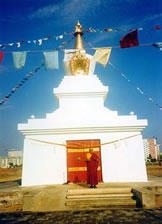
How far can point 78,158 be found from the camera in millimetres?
9609

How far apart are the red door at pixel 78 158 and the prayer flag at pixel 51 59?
4.08 m

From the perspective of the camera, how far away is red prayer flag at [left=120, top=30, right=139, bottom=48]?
8969 millimetres

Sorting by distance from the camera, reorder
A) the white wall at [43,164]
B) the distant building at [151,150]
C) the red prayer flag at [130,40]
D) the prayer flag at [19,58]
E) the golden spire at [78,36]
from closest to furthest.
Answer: the red prayer flag at [130,40]
the white wall at [43,164]
the prayer flag at [19,58]
the golden spire at [78,36]
the distant building at [151,150]

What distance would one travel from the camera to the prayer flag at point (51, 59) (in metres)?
10.1

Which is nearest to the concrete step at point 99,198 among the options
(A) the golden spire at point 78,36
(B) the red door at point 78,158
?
(B) the red door at point 78,158

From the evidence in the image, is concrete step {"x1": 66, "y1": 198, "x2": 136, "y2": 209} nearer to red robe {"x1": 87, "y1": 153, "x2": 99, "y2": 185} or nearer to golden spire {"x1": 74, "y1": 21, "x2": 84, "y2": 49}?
red robe {"x1": 87, "y1": 153, "x2": 99, "y2": 185}

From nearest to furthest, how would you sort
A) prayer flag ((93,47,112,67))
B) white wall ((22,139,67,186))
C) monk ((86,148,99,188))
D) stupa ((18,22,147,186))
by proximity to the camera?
monk ((86,148,99,188))
white wall ((22,139,67,186))
stupa ((18,22,147,186))
prayer flag ((93,47,112,67))

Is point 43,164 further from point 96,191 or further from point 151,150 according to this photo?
point 151,150

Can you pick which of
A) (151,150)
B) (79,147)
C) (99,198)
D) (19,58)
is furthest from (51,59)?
(151,150)

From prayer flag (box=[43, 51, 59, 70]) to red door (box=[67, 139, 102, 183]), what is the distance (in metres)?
4.08

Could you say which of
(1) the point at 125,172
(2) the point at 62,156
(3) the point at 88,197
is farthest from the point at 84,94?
(3) the point at 88,197

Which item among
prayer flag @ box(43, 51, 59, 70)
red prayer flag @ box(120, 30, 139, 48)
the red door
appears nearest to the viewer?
red prayer flag @ box(120, 30, 139, 48)

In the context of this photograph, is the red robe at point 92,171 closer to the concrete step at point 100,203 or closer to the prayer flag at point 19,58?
the concrete step at point 100,203

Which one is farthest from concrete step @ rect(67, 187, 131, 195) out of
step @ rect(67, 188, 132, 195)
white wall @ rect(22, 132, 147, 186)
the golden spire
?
the golden spire
